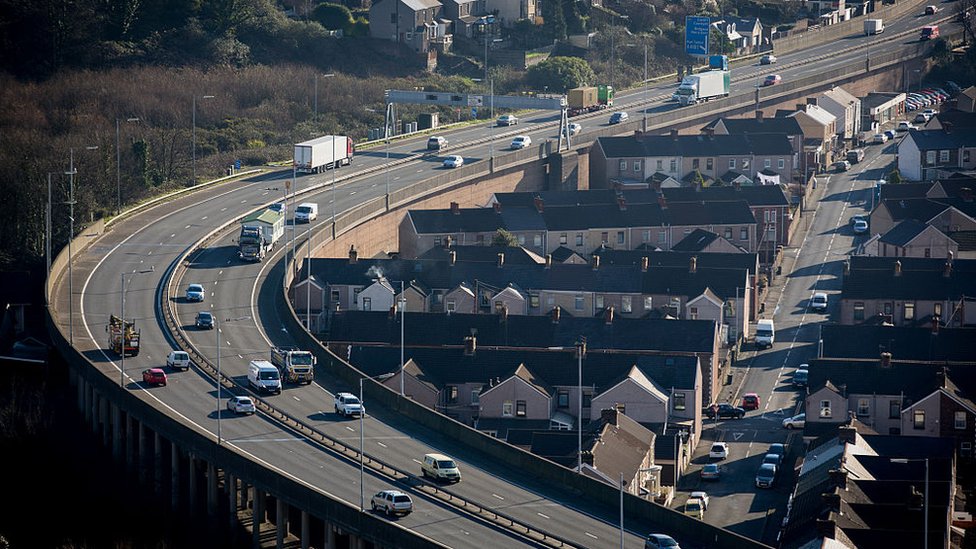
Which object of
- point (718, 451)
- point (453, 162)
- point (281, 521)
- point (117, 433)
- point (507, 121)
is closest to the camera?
point (281, 521)

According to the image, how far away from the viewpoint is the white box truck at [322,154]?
144 metres

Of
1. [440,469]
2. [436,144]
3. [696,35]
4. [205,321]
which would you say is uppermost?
[696,35]

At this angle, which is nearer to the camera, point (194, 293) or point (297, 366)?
point (297, 366)

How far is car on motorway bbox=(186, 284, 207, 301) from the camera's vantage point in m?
111

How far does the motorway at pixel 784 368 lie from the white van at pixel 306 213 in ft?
95.8

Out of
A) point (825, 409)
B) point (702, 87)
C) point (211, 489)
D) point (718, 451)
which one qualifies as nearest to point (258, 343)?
point (211, 489)

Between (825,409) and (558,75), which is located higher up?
(558,75)

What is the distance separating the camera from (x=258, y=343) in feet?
339

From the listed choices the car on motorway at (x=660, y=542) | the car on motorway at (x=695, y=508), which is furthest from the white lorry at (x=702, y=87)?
the car on motorway at (x=660, y=542)

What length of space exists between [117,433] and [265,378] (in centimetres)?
935

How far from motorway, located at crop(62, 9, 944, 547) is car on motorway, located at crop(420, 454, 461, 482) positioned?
Answer: 0.58 metres

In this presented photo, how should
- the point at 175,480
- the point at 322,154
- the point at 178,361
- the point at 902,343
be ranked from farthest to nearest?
the point at 322,154, the point at 902,343, the point at 178,361, the point at 175,480

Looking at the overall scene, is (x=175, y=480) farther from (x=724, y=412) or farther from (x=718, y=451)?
(x=724, y=412)

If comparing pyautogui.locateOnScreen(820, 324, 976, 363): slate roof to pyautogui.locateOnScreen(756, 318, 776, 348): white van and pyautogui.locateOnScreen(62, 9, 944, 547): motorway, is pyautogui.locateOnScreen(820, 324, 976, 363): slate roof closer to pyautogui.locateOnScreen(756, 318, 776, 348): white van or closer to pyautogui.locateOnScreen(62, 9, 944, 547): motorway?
pyautogui.locateOnScreen(756, 318, 776, 348): white van
